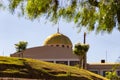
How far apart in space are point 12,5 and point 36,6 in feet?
2.32

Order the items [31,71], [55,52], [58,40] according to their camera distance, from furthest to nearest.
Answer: [58,40]
[55,52]
[31,71]

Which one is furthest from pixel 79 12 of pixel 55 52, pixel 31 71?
pixel 55 52

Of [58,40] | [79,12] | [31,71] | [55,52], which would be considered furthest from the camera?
[58,40]

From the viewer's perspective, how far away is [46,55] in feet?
228

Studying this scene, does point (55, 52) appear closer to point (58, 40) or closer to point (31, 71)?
point (58, 40)

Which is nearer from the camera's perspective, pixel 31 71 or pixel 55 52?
pixel 31 71

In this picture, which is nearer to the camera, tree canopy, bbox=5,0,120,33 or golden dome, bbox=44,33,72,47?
tree canopy, bbox=5,0,120,33

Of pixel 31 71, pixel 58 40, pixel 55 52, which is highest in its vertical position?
pixel 58 40

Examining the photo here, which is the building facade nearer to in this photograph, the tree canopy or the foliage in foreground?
the foliage in foreground

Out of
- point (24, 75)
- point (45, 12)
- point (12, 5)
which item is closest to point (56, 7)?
point (45, 12)

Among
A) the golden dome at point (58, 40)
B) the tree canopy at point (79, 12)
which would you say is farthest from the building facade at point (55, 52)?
the tree canopy at point (79, 12)

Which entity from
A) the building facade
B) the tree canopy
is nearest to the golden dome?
the building facade

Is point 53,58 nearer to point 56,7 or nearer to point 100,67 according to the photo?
point 100,67

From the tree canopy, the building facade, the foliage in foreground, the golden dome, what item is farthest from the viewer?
the golden dome
